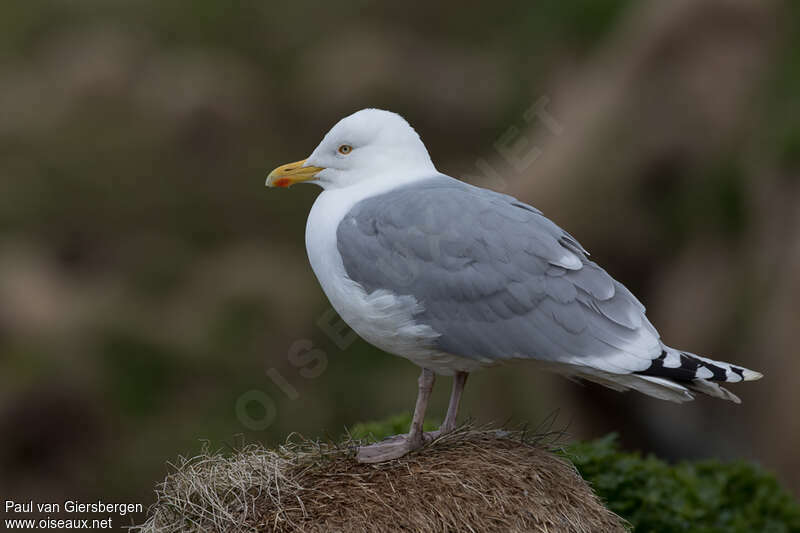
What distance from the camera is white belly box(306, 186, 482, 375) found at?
3.57 m

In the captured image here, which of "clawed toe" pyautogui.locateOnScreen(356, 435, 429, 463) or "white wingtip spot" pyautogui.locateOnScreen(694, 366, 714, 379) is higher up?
"white wingtip spot" pyautogui.locateOnScreen(694, 366, 714, 379)

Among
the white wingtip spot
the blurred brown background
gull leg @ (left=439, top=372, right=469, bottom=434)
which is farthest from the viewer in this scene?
the blurred brown background

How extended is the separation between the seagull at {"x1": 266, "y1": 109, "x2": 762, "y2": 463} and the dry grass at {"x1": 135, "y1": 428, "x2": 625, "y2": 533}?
139 mm

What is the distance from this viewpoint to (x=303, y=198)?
10.9 m

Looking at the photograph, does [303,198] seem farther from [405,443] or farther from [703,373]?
[703,373]

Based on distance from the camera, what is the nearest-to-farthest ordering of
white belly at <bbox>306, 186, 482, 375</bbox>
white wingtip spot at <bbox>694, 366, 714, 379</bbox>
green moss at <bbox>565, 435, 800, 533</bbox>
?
1. white wingtip spot at <bbox>694, 366, 714, 379</bbox>
2. white belly at <bbox>306, 186, 482, 375</bbox>
3. green moss at <bbox>565, 435, 800, 533</bbox>

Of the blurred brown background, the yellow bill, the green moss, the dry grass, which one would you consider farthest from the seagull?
the blurred brown background

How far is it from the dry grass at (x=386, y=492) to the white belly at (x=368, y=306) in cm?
32

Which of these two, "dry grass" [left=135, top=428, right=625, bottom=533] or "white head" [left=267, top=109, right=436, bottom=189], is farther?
"white head" [left=267, top=109, right=436, bottom=189]

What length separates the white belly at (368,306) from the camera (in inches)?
141

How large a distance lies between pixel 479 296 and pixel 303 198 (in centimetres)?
748

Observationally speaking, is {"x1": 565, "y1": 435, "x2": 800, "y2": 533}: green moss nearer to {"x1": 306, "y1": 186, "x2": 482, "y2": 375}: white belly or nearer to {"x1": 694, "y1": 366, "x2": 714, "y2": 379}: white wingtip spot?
{"x1": 306, "y1": 186, "x2": 482, "y2": 375}: white belly

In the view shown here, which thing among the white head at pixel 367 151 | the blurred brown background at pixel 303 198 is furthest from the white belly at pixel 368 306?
the blurred brown background at pixel 303 198

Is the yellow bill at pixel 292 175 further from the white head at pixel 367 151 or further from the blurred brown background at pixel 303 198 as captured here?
the blurred brown background at pixel 303 198
